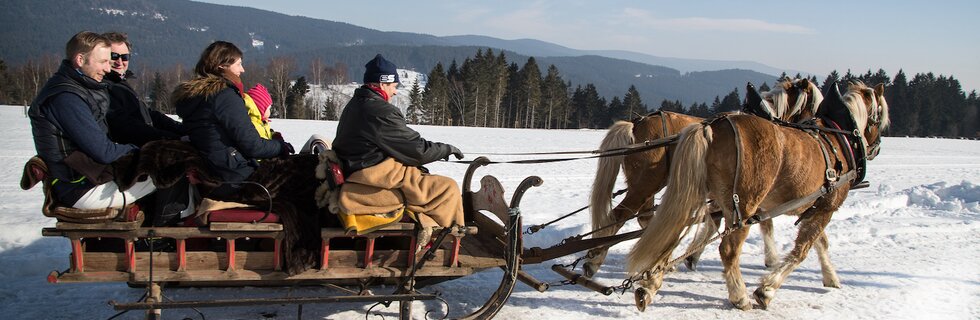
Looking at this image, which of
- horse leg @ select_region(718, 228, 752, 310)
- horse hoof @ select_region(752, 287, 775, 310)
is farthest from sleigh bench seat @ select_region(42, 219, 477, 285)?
horse hoof @ select_region(752, 287, 775, 310)

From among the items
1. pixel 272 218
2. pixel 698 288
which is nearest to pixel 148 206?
pixel 272 218

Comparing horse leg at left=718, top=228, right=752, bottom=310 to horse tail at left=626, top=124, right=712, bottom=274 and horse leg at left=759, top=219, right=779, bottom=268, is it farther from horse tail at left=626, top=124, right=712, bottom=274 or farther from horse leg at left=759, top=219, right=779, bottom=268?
horse leg at left=759, top=219, right=779, bottom=268

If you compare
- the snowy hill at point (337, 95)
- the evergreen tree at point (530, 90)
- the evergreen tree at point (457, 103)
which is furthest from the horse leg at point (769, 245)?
the evergreen tree at point (530, 90)

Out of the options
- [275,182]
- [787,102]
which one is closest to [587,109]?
[787,102]

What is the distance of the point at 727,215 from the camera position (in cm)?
446

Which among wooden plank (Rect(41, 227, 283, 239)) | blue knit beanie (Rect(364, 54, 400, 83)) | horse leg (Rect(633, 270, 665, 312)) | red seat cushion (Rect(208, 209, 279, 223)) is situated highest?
blue knit beanie (Rect(364, 54, 400, 83))

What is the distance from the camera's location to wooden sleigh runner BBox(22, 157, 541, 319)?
10.4ft

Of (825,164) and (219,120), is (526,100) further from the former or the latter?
(219,120)

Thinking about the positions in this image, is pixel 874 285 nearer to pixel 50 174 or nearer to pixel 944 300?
pixel 944 300

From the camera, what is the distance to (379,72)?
3512 millimetres

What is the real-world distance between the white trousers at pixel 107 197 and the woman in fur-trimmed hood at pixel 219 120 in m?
0.41

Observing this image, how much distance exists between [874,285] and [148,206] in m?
5.81

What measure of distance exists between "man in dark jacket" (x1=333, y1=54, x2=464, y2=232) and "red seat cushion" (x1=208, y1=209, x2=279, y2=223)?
42 cm

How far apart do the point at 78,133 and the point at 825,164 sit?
519 cm
